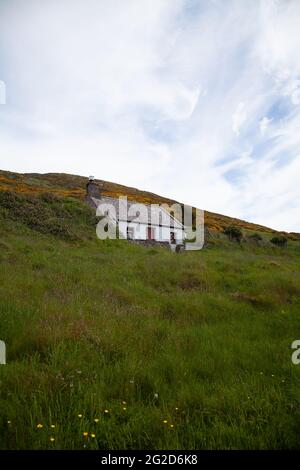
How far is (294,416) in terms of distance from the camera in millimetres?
3207

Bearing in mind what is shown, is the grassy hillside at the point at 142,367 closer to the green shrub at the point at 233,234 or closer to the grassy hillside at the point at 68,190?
the green shrub at the point at 233,234

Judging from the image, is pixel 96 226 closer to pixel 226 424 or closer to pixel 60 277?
pixel 60 277

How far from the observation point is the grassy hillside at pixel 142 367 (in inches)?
118

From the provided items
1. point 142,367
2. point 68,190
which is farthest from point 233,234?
point 142,367

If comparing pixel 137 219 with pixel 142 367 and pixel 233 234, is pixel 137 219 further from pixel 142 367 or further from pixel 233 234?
pixel 142 367

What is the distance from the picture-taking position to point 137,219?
36750 mm

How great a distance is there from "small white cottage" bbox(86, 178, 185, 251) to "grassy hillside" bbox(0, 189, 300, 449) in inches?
1023

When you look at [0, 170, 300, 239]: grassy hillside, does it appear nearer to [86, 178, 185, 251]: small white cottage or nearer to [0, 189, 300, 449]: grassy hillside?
[86, 178, 185, 251]: small white cottage

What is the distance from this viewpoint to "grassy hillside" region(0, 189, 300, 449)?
3.00 meters

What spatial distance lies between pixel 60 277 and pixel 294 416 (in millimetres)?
7277

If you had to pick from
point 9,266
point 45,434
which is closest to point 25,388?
point 45,434

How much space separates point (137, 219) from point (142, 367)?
107 ft

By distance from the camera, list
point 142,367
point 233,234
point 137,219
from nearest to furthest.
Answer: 1. point 142,367
2. point 137,219
3. point 233,234

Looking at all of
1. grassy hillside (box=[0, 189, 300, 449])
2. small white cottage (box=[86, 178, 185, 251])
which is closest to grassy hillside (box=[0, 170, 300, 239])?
small white cottage (box=[86, 178, 185, 251])
